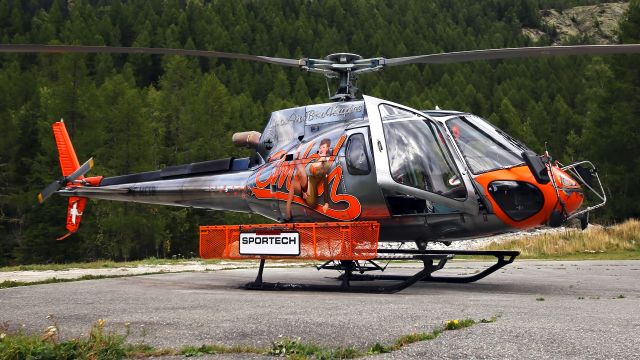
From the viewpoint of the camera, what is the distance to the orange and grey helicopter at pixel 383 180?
30.8 feet

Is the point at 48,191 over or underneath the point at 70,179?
underneath

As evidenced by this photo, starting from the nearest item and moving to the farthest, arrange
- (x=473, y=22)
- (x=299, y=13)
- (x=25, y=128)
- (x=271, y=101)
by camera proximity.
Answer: (x=25, y=128), (x=271, y=101), (x=299, y=13), (x=473, y=22)

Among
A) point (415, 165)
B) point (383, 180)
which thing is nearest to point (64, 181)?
point (383, 180)

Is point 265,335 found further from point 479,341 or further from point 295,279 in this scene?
point 295,279

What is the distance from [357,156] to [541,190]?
2.97m

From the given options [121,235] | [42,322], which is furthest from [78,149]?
[42,322]

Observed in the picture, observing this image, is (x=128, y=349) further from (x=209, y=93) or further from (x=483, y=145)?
(x=209, y=93)

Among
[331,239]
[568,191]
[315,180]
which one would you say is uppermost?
[315,180]

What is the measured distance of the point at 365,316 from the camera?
20.9ft

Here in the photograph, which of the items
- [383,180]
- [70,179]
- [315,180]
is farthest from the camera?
[70,179]

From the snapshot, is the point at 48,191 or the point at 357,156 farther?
the point at 48,191

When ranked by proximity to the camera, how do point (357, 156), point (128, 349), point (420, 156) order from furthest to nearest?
1. point (357, 156)
2. point (420, 156)
3. point (128, 349)

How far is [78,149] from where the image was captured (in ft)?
141

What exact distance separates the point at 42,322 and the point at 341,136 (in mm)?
5794
